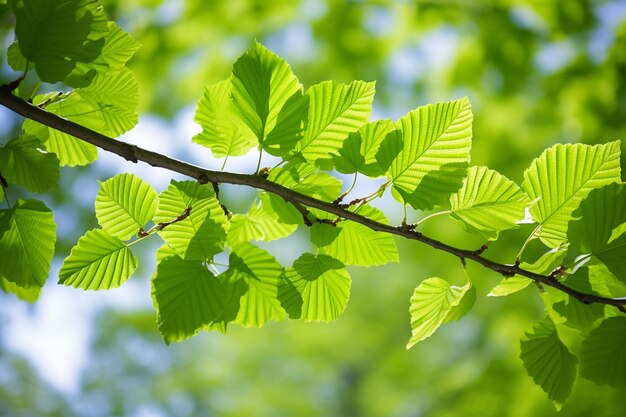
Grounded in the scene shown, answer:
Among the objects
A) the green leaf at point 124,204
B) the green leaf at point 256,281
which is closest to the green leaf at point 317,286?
the green leaf at point 256,281

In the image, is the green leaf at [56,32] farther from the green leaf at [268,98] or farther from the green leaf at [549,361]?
the green leaf at [549,361]

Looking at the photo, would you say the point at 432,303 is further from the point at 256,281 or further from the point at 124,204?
the point at 124,204

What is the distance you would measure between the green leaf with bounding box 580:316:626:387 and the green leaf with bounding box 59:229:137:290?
14.2 inches

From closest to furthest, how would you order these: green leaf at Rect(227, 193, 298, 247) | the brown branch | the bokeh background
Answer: the brown branch < green leaf at Rect(227, 193, 298, 247) < the bokeh background

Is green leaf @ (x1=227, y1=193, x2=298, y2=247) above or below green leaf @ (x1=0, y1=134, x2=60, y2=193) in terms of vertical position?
below

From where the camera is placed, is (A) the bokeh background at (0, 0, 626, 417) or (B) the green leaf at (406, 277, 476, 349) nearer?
(B) the green leaf at (406, 277, 476, 349)

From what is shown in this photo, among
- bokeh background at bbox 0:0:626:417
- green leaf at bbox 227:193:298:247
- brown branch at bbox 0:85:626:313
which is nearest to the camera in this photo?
brown branch at bbox 0:85:626:313

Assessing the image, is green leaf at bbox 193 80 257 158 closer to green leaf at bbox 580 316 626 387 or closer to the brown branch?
the brown branch

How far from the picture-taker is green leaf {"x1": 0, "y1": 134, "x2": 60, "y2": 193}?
0.40 metres

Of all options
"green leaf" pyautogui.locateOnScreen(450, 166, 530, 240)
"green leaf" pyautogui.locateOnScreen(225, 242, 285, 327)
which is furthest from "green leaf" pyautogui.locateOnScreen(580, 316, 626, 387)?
"green leaf" pyautogui.locateOnScreen(225, 242, 285, 327)

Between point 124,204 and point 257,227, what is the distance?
112 mm

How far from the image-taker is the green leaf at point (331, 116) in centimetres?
39

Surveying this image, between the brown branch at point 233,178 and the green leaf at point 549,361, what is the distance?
5 centimetres

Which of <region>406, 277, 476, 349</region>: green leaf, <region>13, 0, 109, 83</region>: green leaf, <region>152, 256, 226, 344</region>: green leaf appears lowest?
<region>406, 277, 476, 349</region>: green leaf
